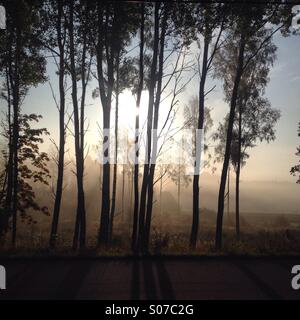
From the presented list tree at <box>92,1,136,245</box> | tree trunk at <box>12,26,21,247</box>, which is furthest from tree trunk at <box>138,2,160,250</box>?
tree trunk at <box>12,26,21,247</box>

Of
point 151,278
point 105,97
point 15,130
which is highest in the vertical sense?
point 105,97

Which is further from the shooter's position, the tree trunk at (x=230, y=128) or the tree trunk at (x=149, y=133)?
the tree trunk at (x=230, y=128)

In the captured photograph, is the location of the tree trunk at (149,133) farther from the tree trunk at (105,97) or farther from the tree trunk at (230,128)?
the tree trunk at (230,128)

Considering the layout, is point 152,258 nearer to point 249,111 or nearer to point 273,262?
point 273,262

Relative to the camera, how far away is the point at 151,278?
29.8 feet

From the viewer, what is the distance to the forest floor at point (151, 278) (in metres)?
8.02

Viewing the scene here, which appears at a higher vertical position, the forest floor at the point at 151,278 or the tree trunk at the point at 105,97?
the tree trunk at the point at 105,97

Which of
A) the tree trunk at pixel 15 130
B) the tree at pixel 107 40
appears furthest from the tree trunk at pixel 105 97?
the tree trunk at pixel 15 130

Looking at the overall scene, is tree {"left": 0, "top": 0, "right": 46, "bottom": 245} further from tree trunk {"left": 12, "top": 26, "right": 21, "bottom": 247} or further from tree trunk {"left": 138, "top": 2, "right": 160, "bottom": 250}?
tree trunk {"left": 138, "top": 2, "right": 160, "bottom": 250}

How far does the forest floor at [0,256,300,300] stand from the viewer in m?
8.02

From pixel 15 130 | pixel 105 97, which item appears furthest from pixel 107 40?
pixel 15 130

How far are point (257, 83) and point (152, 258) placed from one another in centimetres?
1817

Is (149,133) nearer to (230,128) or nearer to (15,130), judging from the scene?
(230,128)
